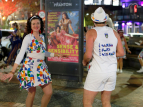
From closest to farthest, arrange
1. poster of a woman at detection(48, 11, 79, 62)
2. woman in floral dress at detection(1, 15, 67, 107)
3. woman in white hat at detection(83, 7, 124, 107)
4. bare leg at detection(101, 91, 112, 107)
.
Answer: woman in white hat at detection(83, 7, 124, 107)
bare leg at detection(101, 91, 112, 107)
woman in floral dress at detection(1, 15, 67, 107)
poster of a woman at detection(48, 11, 79, 62)

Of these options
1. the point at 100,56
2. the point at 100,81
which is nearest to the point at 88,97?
the point at 100,81

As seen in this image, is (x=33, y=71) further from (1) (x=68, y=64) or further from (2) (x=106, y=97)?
(1) (x=68, y=64)

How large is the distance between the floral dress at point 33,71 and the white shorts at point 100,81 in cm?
96

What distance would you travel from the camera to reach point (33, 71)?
395cm

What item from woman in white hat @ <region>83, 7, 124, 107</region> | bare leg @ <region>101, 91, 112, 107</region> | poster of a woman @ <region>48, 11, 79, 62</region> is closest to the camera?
Result: woman in white hat @ <region>83, 7, 124, 107</region>

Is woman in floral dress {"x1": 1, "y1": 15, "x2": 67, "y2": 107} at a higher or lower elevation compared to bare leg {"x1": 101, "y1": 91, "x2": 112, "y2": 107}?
higher

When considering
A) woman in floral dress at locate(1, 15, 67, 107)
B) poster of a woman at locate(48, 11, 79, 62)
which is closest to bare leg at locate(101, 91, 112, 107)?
woman in floral dress at locate(1, 15, 67, 107)

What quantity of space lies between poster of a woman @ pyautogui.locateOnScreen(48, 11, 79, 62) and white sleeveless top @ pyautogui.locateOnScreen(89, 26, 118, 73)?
3.61 metres

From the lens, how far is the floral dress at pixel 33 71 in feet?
Result: 12.8

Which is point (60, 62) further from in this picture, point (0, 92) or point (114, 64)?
point (114, 64)

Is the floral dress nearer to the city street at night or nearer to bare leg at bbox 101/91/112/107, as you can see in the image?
the city street at night

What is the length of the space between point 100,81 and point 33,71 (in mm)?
1236

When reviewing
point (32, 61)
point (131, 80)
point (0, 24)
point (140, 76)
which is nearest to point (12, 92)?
point (32, 61)

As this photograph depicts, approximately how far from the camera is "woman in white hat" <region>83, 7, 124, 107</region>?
323 cm
